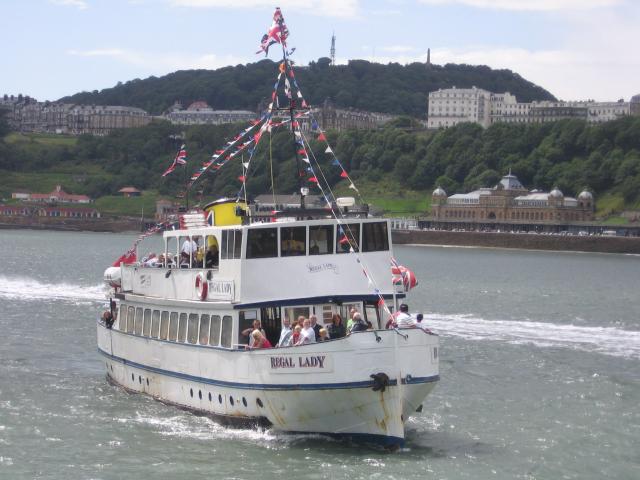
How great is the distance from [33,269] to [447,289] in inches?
1133

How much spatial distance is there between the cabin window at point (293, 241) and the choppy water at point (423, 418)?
4080mm

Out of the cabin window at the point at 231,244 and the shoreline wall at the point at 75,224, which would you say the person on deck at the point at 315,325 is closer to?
the cabin window at the point at 231,244

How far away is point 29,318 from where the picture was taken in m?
50.4

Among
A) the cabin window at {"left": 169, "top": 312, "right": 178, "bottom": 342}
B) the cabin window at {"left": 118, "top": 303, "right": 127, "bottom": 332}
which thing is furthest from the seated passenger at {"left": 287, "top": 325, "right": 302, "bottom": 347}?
the cabin window at {"left": 118, "top": 303, "right": 127, "bottom": 332}

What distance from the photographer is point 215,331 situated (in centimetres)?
Answer: 2839

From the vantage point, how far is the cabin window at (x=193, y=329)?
2931 centimetres

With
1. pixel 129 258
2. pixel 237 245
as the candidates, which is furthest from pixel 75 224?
pixel 237 245

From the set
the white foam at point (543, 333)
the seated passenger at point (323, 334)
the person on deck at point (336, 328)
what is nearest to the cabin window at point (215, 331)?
the person on deck at point (336, 328)

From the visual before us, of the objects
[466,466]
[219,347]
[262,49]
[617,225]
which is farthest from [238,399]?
[617,225]

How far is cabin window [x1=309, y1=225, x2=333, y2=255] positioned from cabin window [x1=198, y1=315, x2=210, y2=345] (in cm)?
304

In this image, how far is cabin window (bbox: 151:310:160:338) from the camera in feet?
103

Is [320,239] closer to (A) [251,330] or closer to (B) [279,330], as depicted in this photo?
(B) [279,330]

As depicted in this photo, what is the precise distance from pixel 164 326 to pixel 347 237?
18.4 ft

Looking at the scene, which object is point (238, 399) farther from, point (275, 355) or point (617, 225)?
point (617, 225)
